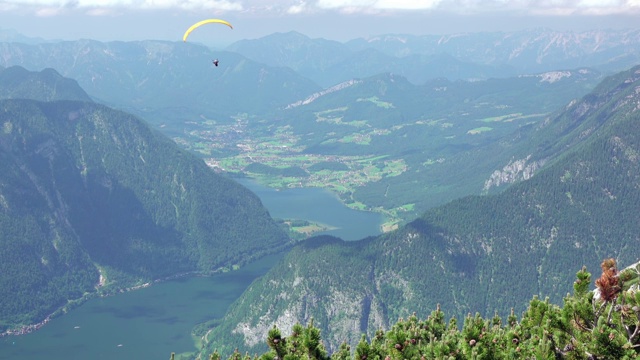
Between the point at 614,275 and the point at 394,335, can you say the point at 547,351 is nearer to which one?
the point at 614,275

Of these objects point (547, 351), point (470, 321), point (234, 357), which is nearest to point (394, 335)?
point (470, 321)

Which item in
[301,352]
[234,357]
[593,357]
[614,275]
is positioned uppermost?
[614,275]

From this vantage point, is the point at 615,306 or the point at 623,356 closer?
the point at 623,356

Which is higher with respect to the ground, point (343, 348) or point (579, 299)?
point (579, 299)

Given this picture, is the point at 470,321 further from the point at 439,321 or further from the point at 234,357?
the point at 234,357

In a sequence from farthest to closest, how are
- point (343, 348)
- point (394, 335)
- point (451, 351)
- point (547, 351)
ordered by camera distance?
point (343, 348), point (394, 335), point (451, 351), point (547, 351)

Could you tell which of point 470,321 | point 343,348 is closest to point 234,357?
point 343,348

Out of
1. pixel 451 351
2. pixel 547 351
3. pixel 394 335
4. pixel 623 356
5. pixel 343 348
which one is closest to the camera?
pixel 623 356
